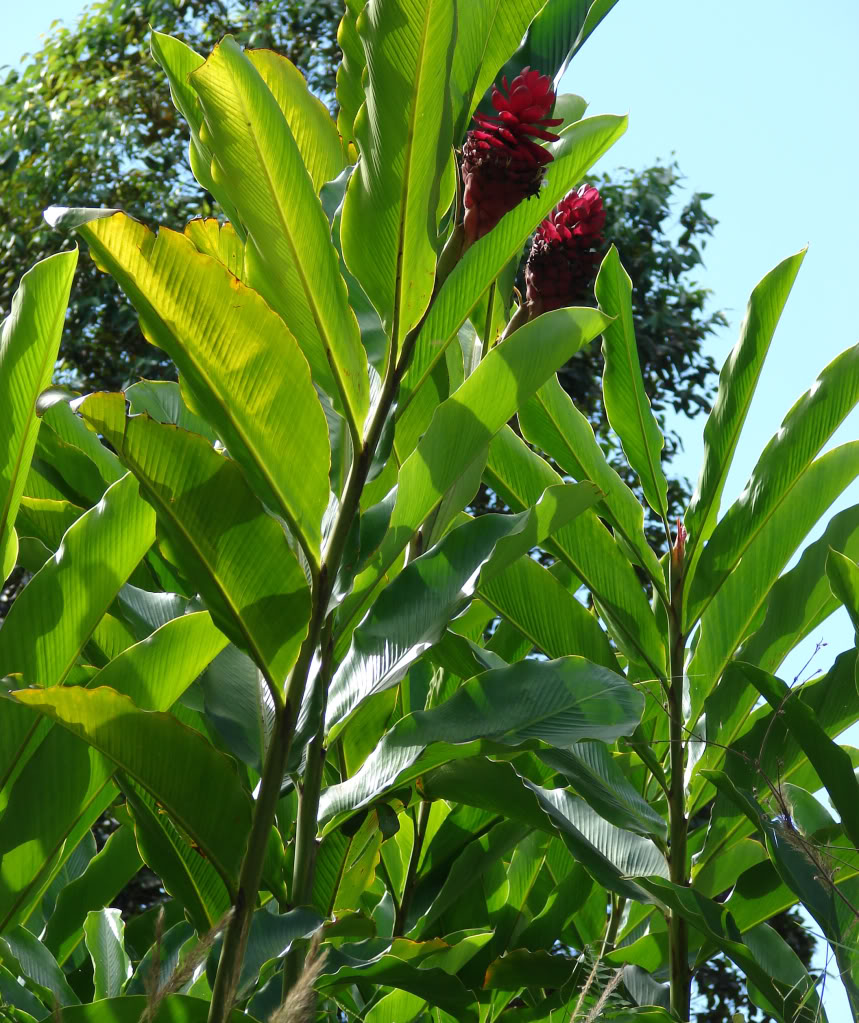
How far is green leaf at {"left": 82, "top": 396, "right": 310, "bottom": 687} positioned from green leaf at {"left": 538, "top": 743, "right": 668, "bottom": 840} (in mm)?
397

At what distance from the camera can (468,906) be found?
167 cm

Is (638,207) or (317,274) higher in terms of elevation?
(638,207)

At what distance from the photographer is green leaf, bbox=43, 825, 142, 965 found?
1583 mm

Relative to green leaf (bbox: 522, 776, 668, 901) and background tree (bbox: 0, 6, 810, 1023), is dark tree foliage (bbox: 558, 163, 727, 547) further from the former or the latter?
green leaf (bbox: 522, 776, 668, 901)

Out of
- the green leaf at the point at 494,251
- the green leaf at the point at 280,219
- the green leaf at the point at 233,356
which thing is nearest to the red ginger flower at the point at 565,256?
the green leaf at the point at 494,251

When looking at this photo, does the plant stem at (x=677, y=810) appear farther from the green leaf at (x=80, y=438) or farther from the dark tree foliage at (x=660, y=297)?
the dark tree foliage at (x=660, y=297)

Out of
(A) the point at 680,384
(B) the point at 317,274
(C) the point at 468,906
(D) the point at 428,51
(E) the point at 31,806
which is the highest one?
(A) the point at 680,384

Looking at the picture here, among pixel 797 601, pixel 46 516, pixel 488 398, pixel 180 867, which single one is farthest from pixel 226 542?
pixel 797 601

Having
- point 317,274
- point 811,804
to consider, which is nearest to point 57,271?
point 317,274

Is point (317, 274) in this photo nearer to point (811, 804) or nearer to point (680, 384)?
point (811, 804)

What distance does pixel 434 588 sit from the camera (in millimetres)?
1158

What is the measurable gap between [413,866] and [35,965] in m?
0.55

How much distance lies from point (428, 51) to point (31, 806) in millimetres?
884

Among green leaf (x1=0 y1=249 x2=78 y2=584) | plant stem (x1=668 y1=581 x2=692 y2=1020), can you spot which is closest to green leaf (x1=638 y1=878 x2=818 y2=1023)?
plant stem (x1=668 y1=581 x2=692 y2=1020)
